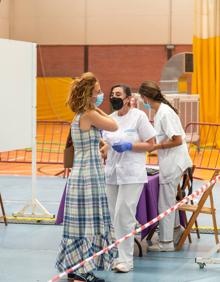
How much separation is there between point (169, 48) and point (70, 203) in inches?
806

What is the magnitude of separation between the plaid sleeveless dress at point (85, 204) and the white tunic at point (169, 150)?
1.26m

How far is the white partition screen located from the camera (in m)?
7.77

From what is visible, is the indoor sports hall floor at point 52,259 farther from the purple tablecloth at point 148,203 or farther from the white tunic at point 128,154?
the white tunic at point 128,154

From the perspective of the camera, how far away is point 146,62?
25984mm

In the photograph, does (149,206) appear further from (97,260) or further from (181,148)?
(97,260)

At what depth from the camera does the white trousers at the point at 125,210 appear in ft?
18.7

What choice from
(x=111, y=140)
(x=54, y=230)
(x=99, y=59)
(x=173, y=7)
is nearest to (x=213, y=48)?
(x=173, y=7)

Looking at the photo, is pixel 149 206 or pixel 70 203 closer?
pixel 70 203

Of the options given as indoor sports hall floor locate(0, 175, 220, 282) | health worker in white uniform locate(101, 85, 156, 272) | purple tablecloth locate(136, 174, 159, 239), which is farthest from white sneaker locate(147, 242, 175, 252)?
health worker in white uniform locate(101, 85, 156, 272)

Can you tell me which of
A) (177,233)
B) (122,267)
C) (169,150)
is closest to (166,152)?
(169,150)

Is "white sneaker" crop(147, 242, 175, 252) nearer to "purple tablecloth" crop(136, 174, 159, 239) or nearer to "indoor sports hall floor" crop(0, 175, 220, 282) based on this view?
"indoor sports hall floor" crop(0, 175, 220, 282)

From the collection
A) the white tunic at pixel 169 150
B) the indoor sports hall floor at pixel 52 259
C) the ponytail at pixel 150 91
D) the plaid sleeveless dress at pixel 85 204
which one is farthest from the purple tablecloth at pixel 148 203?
the plaid sleeveless dress at pixel 85 204

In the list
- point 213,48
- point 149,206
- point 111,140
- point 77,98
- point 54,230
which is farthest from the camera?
point 213,48

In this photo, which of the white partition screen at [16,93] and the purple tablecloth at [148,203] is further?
the white partition screen at [16,93]
